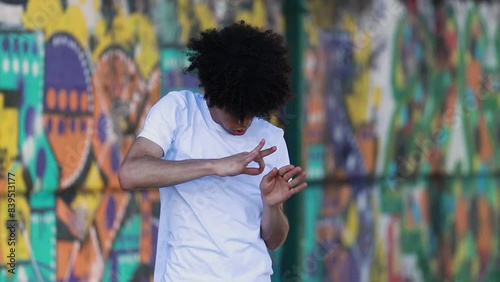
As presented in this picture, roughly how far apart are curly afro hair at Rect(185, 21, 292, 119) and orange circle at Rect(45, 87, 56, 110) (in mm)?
1572

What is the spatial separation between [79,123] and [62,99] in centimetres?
16

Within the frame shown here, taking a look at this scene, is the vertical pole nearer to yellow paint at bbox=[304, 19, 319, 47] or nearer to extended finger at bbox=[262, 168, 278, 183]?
yellow paint at bbox=[304, 19, 319, 47]

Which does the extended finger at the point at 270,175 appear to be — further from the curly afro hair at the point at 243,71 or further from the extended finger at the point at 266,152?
the curly afro hair at the point at 243,71

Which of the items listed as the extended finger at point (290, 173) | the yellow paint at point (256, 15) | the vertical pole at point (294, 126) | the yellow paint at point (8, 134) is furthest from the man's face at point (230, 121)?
the vertical pole at point (294, 126)

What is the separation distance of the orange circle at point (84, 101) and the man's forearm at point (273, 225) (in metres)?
1.72

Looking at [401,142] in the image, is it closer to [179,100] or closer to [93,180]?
[93,180]

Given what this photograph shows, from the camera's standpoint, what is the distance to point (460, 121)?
25.8 feet

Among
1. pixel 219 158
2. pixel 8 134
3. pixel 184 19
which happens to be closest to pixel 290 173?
pixel 219 158

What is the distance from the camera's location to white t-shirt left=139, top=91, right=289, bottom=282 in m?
3.71

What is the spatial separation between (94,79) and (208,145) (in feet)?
5.83

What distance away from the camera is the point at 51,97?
206 inches

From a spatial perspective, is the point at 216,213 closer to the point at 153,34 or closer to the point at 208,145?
the point at 208,145

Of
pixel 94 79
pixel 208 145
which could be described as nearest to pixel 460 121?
pixel 94 79

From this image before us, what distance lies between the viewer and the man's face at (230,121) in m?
3.76
